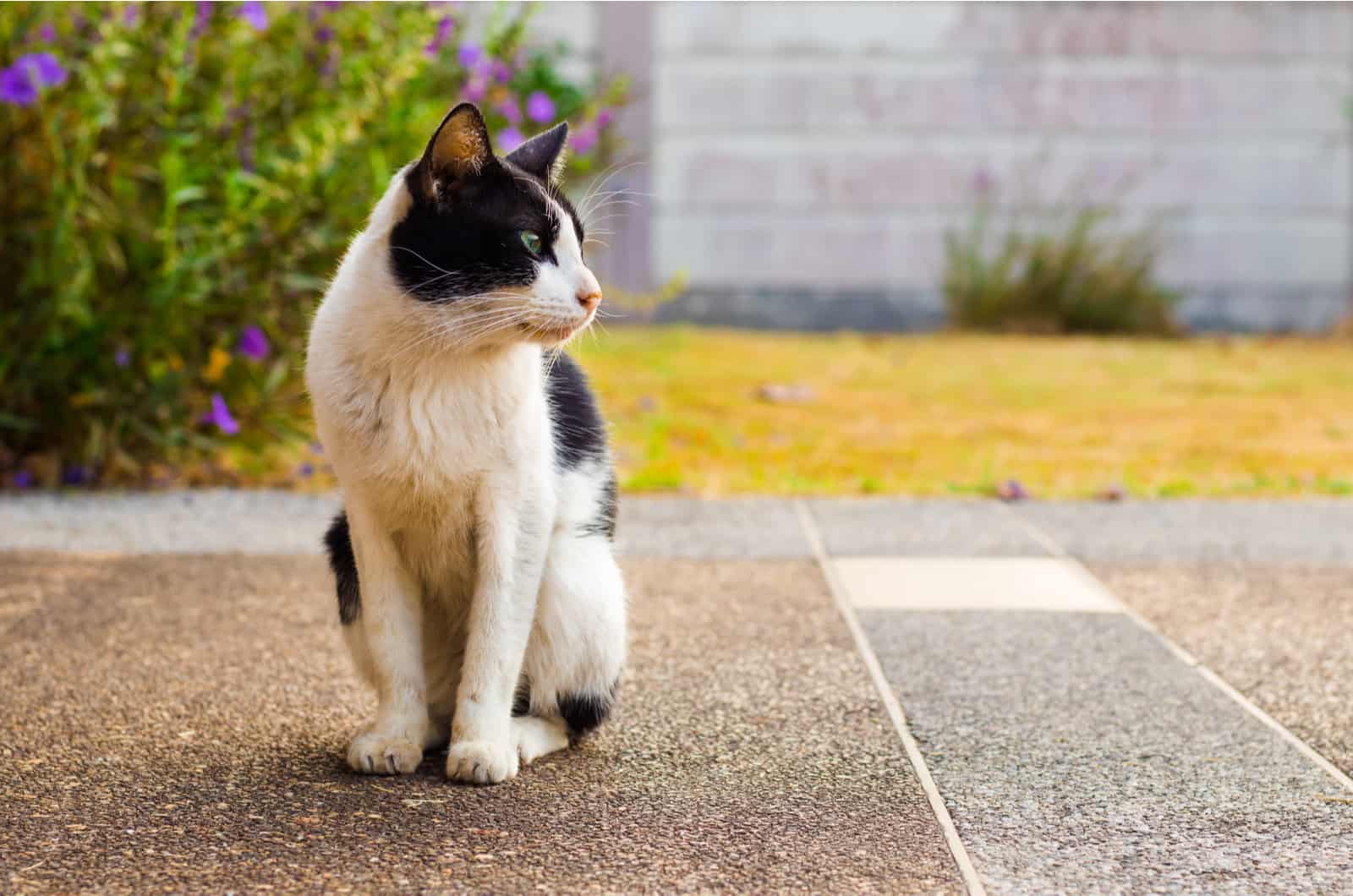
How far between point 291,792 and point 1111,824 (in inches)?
45.1

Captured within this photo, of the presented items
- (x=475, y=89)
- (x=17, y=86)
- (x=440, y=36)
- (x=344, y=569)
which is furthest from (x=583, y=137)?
(x=344, y=569)

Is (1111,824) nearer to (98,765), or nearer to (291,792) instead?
(291,792)

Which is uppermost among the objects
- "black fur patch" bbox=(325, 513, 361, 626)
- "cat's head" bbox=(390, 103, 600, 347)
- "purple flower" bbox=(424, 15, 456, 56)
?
"purple flower" bbox=(424, 15, 456, 56)

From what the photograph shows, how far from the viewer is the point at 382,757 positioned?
2.05m

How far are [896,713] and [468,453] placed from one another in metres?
0.89

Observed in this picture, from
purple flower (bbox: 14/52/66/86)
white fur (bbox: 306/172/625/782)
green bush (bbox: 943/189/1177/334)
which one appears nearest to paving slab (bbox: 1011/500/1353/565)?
white fur (bbox: 306/172/625/782)

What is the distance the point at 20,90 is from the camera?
362 cm

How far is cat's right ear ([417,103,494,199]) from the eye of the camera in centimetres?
189

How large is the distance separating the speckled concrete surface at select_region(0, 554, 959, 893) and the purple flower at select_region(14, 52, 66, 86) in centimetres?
A: 142

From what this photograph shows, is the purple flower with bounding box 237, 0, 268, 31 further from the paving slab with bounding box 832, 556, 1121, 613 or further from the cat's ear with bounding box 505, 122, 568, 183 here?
the paving slab with bounding box 832, 556, 1121, 613

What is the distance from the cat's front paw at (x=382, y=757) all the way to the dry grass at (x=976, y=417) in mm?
2379

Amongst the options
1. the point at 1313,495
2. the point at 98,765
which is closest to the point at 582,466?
the point at 98,765

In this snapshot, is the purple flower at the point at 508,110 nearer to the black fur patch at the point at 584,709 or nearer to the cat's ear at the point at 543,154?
the cat's ear at the point at 543,154

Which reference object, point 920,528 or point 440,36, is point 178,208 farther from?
point 920,528
